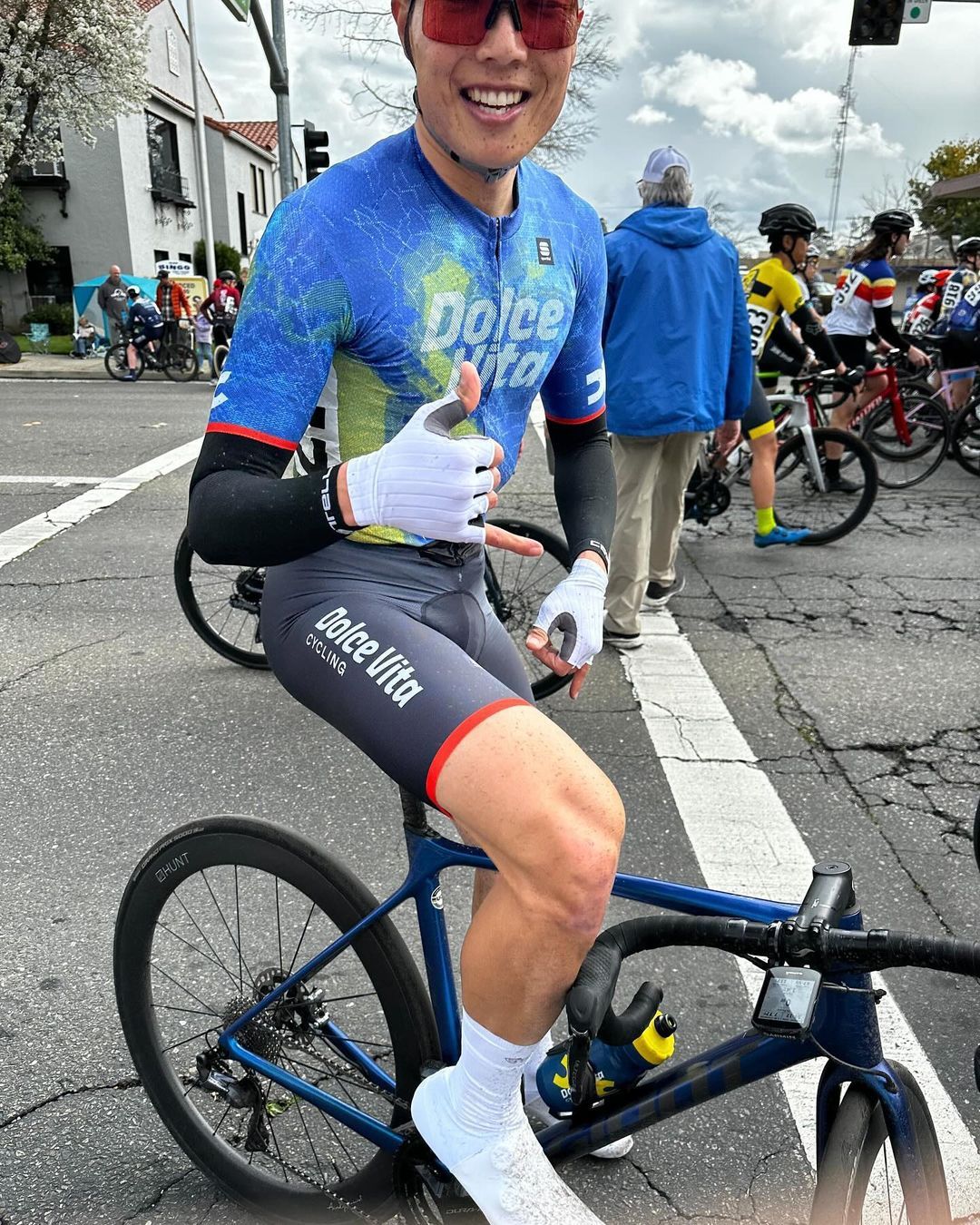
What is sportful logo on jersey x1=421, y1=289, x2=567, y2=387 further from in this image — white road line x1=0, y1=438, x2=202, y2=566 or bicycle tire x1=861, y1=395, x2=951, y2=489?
bicycle tire x1=861, y1=395, x2=951, y2=489

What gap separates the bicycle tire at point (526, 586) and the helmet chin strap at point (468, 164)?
2230mm

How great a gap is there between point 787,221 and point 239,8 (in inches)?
341

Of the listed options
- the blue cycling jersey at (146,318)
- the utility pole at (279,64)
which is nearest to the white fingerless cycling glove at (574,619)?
the utility pole at (279,64)

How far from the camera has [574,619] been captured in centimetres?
180

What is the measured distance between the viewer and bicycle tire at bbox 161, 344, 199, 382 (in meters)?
18.0

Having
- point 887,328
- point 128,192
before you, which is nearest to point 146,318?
point 887,328

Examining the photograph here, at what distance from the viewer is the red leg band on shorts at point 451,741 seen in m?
1.44

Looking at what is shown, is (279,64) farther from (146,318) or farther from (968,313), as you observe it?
(968,313)

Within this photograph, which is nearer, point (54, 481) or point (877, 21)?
point (54, 481)

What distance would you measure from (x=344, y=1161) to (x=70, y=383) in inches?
702

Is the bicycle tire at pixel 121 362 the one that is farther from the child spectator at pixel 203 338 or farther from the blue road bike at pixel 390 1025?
the blue road bike at pixel 390 1025

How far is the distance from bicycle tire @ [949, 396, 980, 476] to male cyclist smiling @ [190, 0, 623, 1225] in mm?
8057

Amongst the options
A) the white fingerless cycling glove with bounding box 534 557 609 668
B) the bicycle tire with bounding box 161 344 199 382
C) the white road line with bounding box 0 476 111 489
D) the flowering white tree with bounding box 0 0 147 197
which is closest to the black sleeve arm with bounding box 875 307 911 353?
the white road line with bounding box 0 476 111 489

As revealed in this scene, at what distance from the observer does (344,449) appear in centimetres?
177
